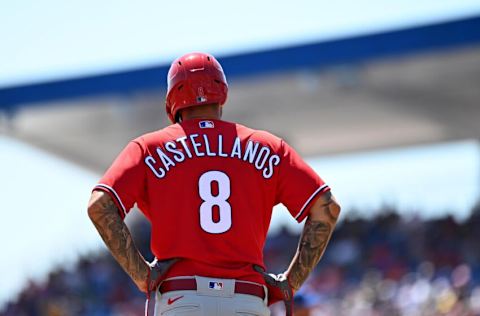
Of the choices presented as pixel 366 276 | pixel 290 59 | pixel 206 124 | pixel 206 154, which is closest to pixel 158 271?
pixel 206 154

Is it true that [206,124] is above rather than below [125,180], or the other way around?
above

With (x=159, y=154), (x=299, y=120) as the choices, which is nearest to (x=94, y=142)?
(x=299, y=120)

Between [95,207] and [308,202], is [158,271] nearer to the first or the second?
[95,207]

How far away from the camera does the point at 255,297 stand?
5.08 m

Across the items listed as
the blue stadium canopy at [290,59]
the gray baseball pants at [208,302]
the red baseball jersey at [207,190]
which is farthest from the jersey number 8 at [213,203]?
the blue stadium canopy at [290,59]

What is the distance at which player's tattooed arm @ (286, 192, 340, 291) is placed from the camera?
534 cm

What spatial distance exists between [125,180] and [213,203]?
0.40 meters

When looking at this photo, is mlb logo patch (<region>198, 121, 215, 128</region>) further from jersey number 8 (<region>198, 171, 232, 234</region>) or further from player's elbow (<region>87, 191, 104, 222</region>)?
player's elbow (<region>87, 191, 104, 222</region>)

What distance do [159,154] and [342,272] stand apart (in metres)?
12.8

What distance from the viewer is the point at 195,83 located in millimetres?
5395

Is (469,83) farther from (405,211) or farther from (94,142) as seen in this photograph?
(94,142)

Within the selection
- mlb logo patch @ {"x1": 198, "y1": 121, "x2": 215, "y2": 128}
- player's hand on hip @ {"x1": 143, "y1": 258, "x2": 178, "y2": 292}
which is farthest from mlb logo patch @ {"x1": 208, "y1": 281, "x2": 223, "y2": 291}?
mlb logo patch @ {"x1": 198, "y1": 121, "x2": 215, "y2": 128}

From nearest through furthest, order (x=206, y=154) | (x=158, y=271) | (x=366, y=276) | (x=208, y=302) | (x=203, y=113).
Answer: (x=208, y=302)
(x=158, y=271)
(x=206, y=154)
(x=203, y=113)
(x=366, y=276)

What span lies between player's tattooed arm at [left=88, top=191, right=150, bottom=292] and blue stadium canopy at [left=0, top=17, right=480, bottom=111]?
1282 cm
